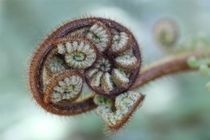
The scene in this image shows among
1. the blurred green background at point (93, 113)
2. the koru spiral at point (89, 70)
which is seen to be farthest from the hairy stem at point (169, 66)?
the blurred green background at point (93, 113)

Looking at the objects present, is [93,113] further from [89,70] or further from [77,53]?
[77,53]

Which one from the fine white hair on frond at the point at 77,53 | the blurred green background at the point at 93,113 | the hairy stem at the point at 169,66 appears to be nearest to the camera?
the fine white hair on frond at the point at 77,53

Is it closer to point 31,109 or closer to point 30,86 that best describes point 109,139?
point 31,109

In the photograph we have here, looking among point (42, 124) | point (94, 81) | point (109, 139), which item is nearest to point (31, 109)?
point (42, 124)

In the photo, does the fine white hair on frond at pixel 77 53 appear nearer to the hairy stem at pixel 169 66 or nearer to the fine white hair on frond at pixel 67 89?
the fine white hair on frond at pixel 67 89

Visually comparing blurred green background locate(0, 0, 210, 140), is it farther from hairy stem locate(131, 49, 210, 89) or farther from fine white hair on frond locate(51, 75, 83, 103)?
fine white hair on frond locate(51, 75, 83, 103)

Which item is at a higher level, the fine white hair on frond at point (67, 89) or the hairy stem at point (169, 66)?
the fine white hair on frond at point (67, 89)

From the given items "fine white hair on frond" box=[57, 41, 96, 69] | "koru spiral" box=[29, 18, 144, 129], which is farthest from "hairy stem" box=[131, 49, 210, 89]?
"fine white hair on frond" box=[57, 41, 96, 69]
